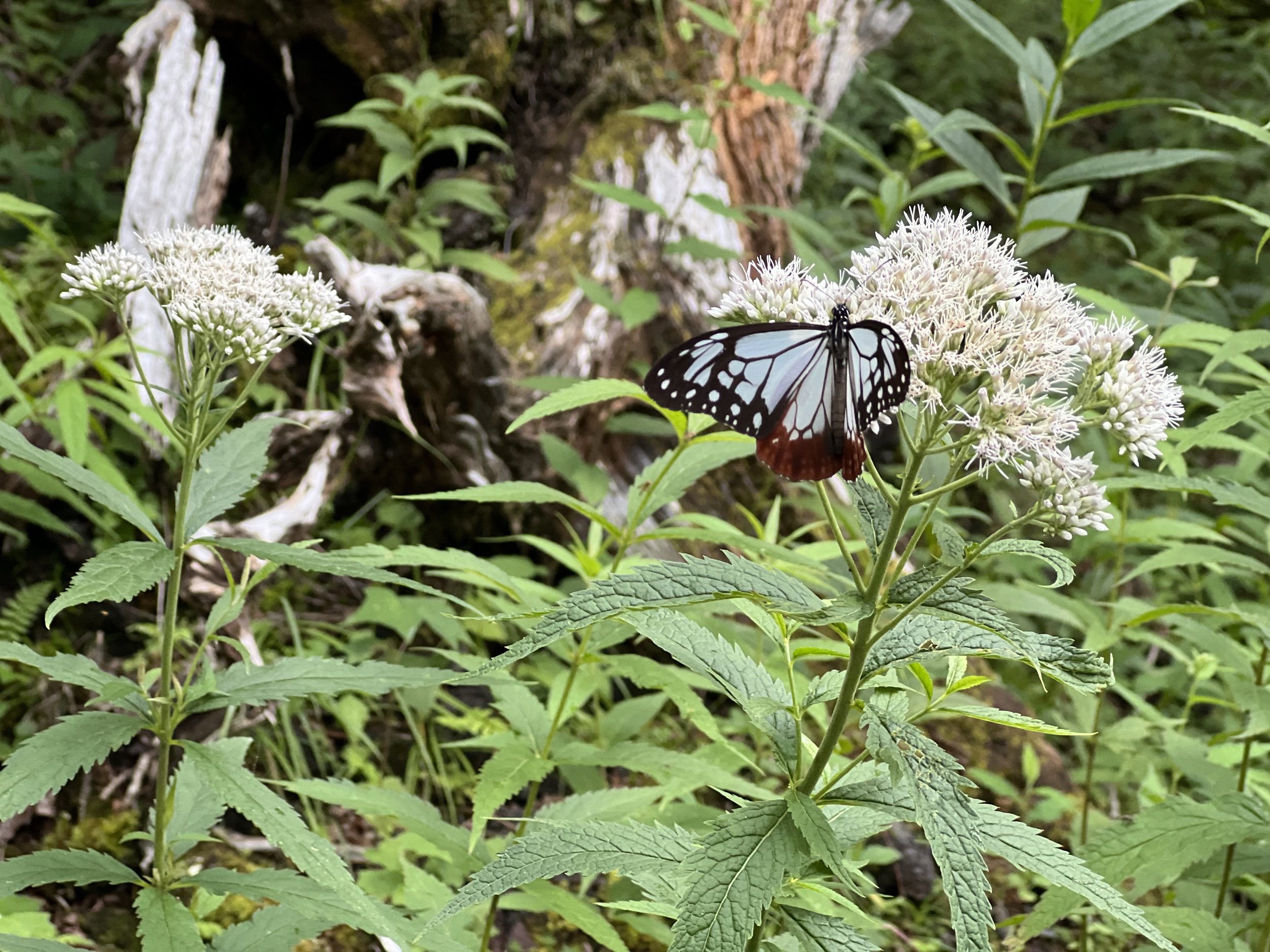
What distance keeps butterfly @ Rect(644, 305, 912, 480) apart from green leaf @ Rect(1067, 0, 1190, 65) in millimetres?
1807

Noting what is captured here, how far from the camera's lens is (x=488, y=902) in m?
2.32

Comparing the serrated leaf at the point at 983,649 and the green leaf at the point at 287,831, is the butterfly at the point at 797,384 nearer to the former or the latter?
the serrated leaf at the point at 983,649

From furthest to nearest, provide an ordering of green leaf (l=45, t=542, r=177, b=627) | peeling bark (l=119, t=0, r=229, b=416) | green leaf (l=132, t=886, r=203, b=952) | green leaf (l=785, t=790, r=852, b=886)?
1. peeling bark (l=119, t=0, r=229, b=416)
2. green leaf (l=132, t=886, r=203, b=952)
3. green leaf (l=45, t=542, r=177, b=627)
4. green leaf (l=785, t=790, r=852, b=886)

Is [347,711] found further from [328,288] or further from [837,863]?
[837,863]

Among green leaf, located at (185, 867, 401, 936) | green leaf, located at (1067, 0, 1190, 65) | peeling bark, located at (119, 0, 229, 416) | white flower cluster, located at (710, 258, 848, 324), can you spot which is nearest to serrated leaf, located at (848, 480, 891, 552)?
white flower cluster, located at (710, 258, 848, 324)

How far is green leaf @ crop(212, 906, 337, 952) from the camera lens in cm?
166

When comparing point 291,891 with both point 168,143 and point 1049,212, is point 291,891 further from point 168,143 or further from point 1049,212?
point 168,143

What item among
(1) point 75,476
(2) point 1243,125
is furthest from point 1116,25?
(1) point 75,476

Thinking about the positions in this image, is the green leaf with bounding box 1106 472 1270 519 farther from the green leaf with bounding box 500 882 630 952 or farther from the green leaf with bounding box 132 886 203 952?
the green leaf with bounding box 132 886 203 952

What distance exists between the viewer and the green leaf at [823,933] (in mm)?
1282

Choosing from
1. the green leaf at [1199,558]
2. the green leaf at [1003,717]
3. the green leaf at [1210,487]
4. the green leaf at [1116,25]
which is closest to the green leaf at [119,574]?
the green leaf at [1003,717]

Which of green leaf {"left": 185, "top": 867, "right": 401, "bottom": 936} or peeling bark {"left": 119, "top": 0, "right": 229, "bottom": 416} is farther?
peeling bark {"left": 119, "top": 0, "right": 229, "bottom": 416}

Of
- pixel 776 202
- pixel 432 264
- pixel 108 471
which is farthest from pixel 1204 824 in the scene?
pixel 776 202

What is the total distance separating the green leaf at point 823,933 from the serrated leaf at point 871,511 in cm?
54
